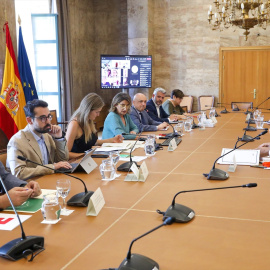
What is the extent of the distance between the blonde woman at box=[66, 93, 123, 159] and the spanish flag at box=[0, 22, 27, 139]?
7.27 ft

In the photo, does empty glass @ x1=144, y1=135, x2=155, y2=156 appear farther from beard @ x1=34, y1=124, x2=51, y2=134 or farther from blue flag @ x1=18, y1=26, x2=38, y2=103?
blue flag @ x1=18, y1=26, x2=38, y2=103

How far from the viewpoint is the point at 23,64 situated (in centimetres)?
691

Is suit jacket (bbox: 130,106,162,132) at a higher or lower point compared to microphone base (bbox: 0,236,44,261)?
lower

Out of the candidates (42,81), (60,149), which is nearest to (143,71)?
(42,81)

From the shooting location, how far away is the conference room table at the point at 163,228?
1536 mm

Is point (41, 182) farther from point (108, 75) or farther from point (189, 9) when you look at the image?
point (189, 9)

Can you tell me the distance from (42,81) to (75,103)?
5.01ft

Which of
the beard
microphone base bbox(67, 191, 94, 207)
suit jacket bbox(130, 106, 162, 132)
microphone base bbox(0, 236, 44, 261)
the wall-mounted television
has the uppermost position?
the wall-mounted television

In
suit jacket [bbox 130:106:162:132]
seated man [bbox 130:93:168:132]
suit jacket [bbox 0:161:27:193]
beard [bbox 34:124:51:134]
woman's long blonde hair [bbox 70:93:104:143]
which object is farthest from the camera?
seated man [bbox 130:93:168:132]

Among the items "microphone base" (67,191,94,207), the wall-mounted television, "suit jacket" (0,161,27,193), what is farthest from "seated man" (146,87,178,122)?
"microphone base" (67,191,94,207)

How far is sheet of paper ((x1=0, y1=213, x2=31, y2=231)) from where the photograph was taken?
1.91 meters

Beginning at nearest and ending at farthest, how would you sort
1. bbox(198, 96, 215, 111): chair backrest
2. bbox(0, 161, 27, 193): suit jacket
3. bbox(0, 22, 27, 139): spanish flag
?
bbox(0, 161, 27, 193): suit jacket → bbox(0, 22, 27, 139): spanish flag → bbox(198, 96, 215, 111): chair backrest

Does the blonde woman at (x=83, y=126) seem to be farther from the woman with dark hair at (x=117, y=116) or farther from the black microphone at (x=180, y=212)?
the black microphone at (x=180, y=212)

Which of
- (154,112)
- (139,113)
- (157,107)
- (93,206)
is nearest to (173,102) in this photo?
(157,107)
